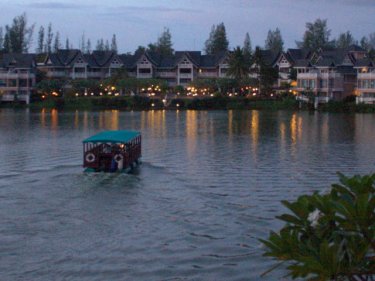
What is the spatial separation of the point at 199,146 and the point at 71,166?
10.6 m

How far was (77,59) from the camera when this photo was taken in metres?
88.6

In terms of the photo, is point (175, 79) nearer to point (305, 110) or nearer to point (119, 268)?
point (305, 110)

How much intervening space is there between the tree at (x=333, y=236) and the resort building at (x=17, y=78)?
7645cm

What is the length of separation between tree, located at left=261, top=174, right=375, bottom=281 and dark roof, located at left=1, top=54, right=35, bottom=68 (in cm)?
7921

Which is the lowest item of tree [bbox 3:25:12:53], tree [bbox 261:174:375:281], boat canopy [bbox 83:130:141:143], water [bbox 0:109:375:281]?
water [bbox 0:109:375:281]

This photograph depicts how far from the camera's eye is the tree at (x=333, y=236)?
6000 millimetres

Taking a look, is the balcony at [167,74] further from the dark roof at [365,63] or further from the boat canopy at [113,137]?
the boat canopy at [113,137]

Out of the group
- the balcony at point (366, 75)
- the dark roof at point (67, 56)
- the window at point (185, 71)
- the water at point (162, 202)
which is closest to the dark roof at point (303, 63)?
the balcony at point (366, 75)

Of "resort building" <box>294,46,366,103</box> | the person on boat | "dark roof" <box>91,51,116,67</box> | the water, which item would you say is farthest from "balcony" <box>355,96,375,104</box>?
the person on boat

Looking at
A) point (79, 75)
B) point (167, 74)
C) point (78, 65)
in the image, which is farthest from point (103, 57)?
point (167, 74)

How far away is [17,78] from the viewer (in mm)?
81188

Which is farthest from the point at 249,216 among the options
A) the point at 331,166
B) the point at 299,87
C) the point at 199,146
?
the point at 299,87

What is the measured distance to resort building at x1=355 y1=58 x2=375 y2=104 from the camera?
72.2 meters

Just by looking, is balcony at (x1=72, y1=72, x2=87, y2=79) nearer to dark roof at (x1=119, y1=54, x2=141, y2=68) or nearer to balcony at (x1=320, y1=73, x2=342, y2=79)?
dark roof at (x1=119, y1=54, x2=141, y2=68)
